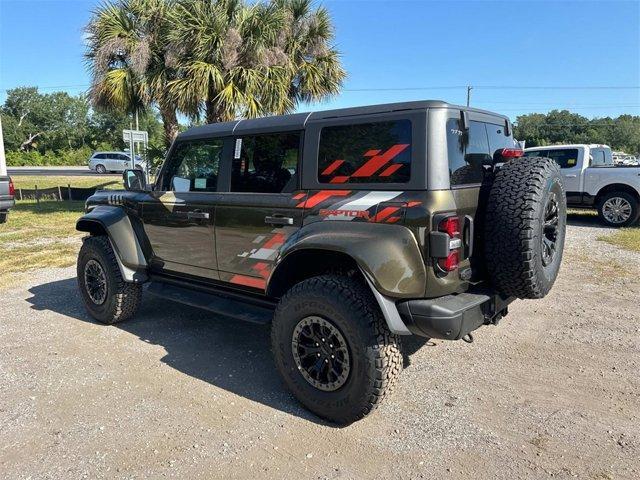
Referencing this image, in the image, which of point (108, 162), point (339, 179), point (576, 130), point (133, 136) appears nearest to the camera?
point (339, 179)

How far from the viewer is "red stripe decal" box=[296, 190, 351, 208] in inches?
117

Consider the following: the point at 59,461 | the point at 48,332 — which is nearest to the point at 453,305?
the point at 59,461

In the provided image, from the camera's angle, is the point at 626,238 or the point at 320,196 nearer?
the point at 320,196

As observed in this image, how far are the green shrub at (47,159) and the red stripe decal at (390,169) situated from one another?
57428mm

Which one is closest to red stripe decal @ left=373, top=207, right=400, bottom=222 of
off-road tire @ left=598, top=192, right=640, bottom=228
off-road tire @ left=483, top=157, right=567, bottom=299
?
off-road tire @ left=483, top=157, right=567, bottom=299

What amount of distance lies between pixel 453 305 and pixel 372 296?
1.54 ft

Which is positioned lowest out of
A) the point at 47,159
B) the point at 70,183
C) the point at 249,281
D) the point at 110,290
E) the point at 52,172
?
the point at 110,290

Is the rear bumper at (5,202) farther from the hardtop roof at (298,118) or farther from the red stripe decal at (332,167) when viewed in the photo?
the red stripe decal at (332,167)

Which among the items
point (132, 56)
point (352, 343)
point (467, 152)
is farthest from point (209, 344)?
point (132, 56)

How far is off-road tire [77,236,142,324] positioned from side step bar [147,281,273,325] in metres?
0.27

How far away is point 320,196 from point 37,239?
338 inches

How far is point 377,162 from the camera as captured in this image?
2.86 metres

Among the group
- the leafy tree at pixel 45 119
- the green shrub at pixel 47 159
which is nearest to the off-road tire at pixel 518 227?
the green shrub at pixel 47 159

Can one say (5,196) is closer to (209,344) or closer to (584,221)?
(209,344)
